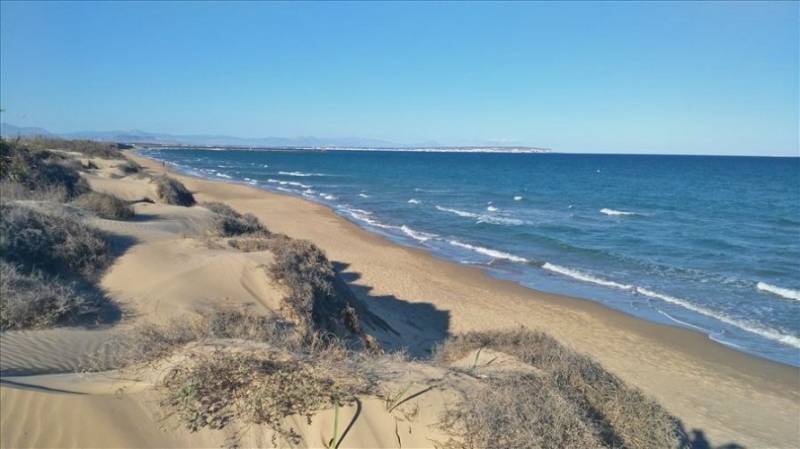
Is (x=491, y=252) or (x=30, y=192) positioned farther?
(x=491, y=252)

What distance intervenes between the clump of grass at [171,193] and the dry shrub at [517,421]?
1837 centimetres

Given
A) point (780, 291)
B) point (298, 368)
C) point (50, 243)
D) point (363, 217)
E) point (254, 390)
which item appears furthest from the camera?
point (363, 217)

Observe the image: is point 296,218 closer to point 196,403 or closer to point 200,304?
point 200,304

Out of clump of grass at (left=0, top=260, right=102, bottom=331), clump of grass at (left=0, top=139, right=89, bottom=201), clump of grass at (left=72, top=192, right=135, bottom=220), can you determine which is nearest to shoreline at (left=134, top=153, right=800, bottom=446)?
clump of grass at (left=72, top=192, right=135, bottom=220)

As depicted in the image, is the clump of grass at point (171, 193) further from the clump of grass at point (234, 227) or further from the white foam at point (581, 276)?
the white foam at point (581, 276)

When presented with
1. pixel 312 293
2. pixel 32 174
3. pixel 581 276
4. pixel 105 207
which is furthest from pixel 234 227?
pixel 581 276

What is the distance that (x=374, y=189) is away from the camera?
2061 inches

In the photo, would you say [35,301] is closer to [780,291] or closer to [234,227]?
[234,227]

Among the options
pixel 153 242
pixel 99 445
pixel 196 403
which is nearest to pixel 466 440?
pixel 196 403

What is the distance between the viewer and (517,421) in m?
3.77

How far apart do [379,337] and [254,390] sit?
20.5 feet

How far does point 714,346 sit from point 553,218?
2093 centimetres

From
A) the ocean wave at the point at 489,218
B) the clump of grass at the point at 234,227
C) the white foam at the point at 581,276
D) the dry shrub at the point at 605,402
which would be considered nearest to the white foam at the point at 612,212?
the ocean wave at the point at 489,218

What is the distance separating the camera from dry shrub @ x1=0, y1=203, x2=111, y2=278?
709 centimetres
